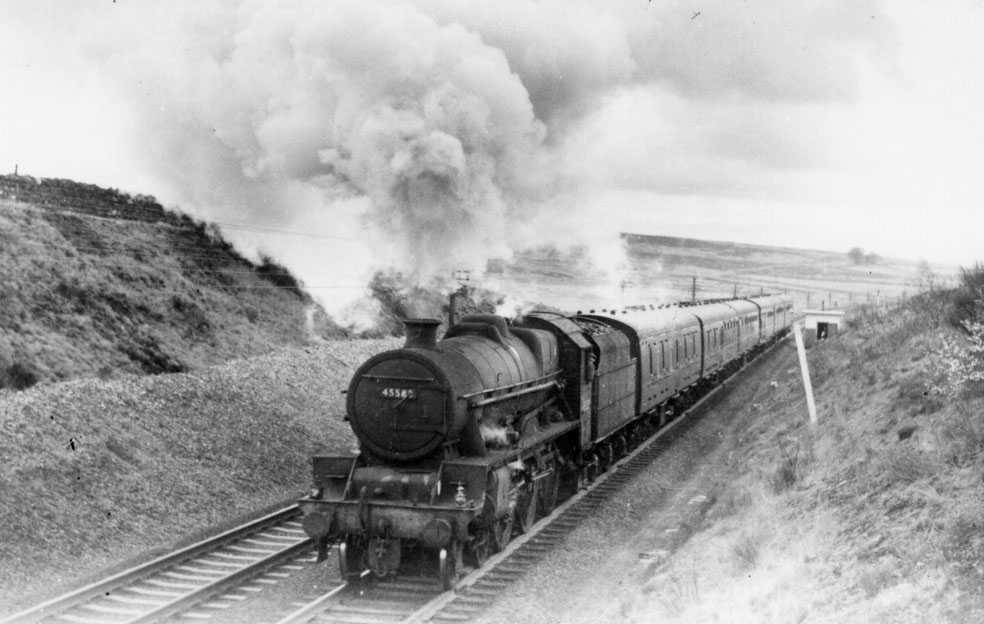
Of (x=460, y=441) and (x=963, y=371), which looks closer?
(x=963, y=371)

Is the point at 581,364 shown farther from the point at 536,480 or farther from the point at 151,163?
the point at 151,163

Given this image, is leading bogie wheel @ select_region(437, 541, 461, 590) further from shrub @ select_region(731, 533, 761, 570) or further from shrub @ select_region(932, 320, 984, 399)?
shrub @ select_region(932, 320, 984, 399)

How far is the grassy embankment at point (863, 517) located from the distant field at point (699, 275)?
32.9 metres

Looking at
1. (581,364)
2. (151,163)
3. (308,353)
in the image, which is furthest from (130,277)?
(581,364)

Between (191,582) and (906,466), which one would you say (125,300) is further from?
(906,466)

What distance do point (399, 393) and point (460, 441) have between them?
101 centimetres

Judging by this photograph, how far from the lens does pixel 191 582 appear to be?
400 inches

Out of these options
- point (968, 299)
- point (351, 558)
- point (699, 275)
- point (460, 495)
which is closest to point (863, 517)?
point (460, 495)

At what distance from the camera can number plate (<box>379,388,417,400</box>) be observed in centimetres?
1040

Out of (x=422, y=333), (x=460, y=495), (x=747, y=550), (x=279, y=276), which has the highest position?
(x=279, y=276)

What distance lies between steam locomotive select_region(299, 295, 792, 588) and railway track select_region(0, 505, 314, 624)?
38.5 inches

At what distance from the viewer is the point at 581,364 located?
14.1 m

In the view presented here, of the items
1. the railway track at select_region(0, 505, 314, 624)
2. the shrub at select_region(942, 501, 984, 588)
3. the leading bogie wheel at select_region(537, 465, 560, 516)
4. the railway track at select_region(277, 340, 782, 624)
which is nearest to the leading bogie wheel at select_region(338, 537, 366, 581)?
the railway track at select_region(277, 340, 782, 624)

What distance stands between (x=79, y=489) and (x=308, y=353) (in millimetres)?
10068
